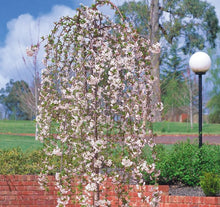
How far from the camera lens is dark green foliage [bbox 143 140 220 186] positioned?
4.24 m

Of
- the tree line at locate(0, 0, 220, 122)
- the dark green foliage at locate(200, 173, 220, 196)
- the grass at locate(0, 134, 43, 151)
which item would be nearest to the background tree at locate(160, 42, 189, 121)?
the tree line at locate(0, 0, 220, 122)

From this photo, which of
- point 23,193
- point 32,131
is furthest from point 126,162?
point 32,131

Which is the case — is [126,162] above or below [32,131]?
above

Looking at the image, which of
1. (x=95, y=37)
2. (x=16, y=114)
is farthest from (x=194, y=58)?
(x=16, y=114)

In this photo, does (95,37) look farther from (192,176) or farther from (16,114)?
(16,114)

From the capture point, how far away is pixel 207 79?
1914 cm

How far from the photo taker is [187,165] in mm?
4273

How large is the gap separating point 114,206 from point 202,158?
133 centimetres

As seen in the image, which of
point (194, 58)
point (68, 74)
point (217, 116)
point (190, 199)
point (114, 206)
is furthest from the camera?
point (217, 116)

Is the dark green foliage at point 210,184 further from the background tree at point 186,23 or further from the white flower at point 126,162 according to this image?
the background tree at point 186,23

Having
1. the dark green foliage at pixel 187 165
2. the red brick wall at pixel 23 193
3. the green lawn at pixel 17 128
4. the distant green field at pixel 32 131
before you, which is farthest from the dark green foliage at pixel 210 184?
the green lawn at pixel 17 128

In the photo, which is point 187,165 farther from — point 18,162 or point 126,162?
point 18,162

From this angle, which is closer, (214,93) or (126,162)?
(126,162)

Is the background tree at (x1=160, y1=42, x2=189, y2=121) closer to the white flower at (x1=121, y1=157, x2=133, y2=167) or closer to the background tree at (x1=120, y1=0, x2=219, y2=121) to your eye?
the background tree at (x1=120, y1=0, x2=219, y2=121)
